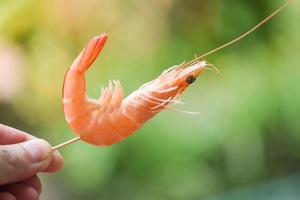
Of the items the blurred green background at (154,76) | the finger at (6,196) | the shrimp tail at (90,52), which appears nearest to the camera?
the shrimp tail at (90,52)

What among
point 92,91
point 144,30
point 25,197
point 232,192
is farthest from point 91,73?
point 25,197

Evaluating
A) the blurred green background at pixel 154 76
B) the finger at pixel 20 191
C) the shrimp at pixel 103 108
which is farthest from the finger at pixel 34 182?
the blurred green background at pixel 154 76

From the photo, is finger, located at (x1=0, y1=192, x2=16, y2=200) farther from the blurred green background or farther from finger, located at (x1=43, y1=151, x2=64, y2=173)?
the blurred green background

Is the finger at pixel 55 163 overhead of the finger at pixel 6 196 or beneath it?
overhead

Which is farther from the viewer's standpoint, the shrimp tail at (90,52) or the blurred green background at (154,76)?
the blurred green background at (154,76)

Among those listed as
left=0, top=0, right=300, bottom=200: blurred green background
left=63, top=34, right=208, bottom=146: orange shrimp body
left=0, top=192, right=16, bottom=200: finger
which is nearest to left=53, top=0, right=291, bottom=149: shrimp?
left=63, top=34, right=208, bottom=146: orange shrimp body

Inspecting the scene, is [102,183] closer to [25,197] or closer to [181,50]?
[181,50]

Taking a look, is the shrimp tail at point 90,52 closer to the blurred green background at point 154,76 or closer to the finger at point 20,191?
the finger at point 20,191
